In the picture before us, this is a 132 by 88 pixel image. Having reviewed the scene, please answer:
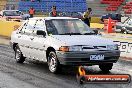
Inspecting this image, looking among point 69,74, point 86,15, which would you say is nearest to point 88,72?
point 69,74

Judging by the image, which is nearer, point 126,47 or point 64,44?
point 64,44

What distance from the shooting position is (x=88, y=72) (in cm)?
1112

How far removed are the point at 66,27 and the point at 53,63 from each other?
4.25ft

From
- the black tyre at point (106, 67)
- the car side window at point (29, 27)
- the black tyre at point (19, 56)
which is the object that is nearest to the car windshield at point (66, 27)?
the car side window at point (29, 27)

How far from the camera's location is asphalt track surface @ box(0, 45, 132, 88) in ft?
29.7

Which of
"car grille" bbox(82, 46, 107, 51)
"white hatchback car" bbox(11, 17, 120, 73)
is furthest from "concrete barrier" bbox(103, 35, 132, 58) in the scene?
"car grille" bbox(82, 46, 107, 51)

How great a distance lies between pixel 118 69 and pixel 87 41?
6.57 feet

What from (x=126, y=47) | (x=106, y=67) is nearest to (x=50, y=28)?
(x=106, y=67)

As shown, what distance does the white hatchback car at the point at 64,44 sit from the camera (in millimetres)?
10336

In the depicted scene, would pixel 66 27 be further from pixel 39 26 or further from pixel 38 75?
pixel 38 75

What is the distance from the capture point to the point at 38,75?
34.8 feet

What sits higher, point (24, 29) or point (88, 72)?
point (24, 29)

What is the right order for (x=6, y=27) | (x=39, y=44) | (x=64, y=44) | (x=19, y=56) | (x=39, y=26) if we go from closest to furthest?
(x=64, y=44) < (x=39, y=44) < (x=39, y=26) < (x=19, y=56) < (x=6, y=27)

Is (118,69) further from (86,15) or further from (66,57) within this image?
(86,15)
